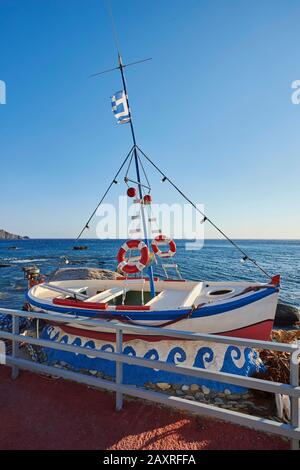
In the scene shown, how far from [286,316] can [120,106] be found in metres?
14.3

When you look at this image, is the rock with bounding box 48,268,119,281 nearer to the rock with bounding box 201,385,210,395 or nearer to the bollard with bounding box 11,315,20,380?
the bollard with bounding box 11,315,20,380

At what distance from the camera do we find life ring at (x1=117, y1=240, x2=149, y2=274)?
6.34 metres

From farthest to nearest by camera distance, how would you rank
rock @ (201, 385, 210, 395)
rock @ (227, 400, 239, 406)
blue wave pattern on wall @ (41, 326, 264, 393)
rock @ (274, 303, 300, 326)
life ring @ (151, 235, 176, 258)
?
1. rock @ (274, 303, 300, 326)
2. life ring @ (151, 235, 176, 258)
3. blue wave pattern on wall @ (41, 326, 264, 393)
4. rock @ (201, 385, 210, 395)
5. rock @ (227, 400, 239, 406)

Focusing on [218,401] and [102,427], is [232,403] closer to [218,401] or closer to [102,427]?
[218,401]

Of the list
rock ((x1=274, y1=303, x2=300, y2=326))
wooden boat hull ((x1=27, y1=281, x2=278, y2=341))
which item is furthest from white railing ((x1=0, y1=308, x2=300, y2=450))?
rock ((x1=274, y1=303, x2=300, y2=326))

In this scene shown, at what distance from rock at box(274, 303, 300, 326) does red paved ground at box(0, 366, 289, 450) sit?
13424 millimetres

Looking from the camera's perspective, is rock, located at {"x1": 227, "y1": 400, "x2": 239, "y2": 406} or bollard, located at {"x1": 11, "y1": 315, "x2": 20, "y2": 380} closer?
bollard, located at {"x1": 11, "y1": 315, "x2": 20, "y2": 380}

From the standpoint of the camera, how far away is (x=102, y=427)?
3305 millimetres

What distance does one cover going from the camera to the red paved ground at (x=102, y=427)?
3.07 metres

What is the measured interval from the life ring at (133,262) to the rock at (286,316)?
472 inches

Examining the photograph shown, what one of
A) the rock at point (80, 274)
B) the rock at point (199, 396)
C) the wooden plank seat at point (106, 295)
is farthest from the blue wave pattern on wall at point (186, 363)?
the rock at point (80, 274)

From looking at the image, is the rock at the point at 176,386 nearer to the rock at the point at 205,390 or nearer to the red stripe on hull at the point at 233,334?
the rock at the point at 205,390
